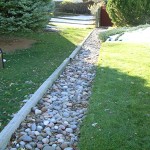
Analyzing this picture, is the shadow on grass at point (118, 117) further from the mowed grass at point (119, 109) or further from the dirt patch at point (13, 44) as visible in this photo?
the dirt patch at point (13, 44)

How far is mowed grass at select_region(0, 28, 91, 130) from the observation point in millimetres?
5105

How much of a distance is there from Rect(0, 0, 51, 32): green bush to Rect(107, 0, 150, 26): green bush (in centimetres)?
660

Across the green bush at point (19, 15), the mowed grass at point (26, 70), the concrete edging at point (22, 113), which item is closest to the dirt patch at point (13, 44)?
the mowed grass at point (26, 70)

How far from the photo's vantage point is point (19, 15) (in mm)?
10555

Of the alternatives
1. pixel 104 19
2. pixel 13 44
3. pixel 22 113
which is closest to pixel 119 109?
pixel 22 113

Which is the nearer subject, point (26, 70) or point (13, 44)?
point (26, 70)

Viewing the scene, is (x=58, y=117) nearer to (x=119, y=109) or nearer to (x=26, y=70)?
(x=119, y=109)

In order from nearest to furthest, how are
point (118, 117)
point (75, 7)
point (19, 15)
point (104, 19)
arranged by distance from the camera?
point (118, 117), point (19, 15), point (104, 19), point (75, 7)

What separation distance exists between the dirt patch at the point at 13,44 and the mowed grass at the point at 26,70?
291 millimetres

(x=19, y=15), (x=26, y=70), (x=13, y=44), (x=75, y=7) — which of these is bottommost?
(x=75, y=7)

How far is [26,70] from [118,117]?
3.50 m

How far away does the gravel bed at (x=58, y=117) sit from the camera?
12.6 ft

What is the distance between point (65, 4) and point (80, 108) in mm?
25775

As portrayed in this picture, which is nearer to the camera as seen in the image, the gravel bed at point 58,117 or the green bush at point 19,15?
the gravel bed at point 58,117
